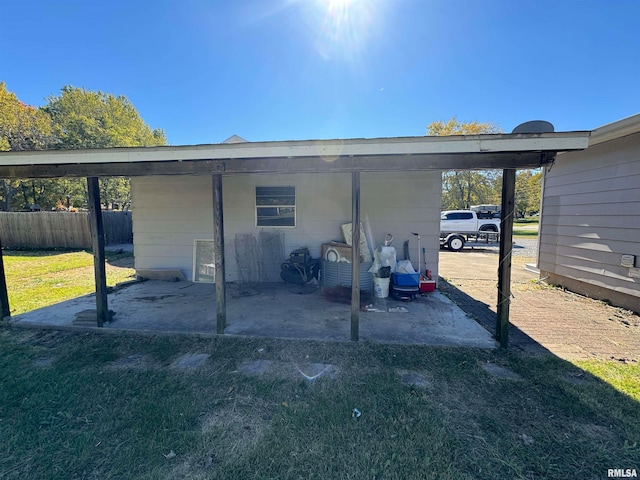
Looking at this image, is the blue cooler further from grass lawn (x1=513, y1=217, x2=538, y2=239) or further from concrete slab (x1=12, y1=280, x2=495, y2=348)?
grass lawn (x1=513, y1=217, x2=538, y2=239)

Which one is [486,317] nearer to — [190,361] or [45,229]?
[190,361]

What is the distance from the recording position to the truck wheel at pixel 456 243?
1306 cm

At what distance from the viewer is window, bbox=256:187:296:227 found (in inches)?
236

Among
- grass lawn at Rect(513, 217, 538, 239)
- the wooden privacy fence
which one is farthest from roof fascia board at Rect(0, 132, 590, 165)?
grass lawn at Rect(513, 217, 538, 239)

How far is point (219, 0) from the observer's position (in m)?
6.26

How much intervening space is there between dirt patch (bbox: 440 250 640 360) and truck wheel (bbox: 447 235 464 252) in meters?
6.18

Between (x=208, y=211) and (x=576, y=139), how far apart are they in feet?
20.0

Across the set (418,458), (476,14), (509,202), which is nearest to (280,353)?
(418,458)

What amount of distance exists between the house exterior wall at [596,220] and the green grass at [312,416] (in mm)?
2749

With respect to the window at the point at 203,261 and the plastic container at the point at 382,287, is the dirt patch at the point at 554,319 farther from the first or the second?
the window at the point at 203,261

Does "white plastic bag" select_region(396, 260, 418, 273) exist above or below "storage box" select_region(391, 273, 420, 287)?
above

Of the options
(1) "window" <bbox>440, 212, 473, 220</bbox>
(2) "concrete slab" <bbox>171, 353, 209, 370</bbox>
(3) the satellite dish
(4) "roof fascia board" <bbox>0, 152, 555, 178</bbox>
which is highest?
(3) the satellite dish
